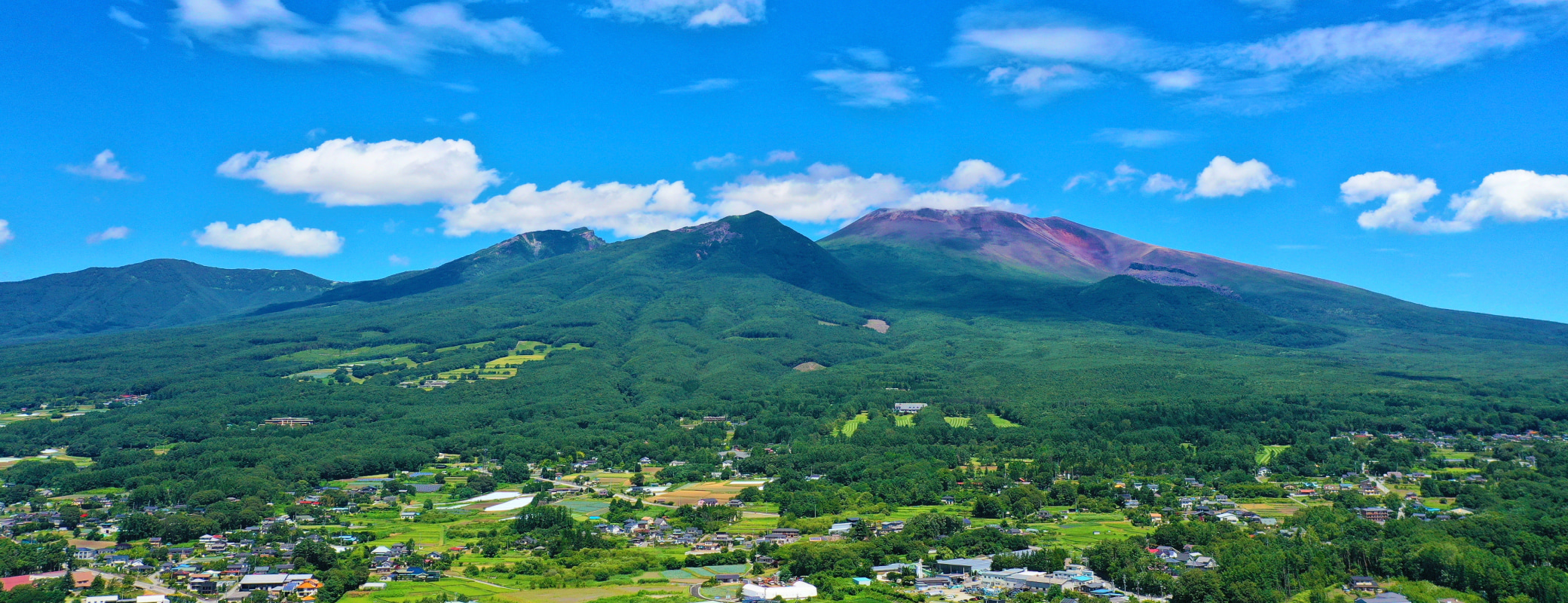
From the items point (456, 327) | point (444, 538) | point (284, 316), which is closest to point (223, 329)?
point (284, 316)

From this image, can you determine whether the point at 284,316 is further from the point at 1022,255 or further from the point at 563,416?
the point at 1022,255

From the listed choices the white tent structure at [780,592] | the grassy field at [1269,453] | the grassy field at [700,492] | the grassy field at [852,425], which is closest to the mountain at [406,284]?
the grassy field at [852,425]

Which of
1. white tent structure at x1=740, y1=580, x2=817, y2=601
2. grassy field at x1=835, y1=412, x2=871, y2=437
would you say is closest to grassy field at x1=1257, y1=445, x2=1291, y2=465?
grassy field at x1=835, y1=412, x2=871, y2=437

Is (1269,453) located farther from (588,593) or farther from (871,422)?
(588,593)

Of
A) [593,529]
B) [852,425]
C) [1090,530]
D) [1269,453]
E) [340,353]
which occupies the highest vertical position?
[340,353]

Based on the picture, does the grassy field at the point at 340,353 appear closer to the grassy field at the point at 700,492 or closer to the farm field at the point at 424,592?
the grassy field at the point at 700,492

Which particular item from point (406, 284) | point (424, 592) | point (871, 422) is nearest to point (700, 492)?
point (871, 422)
